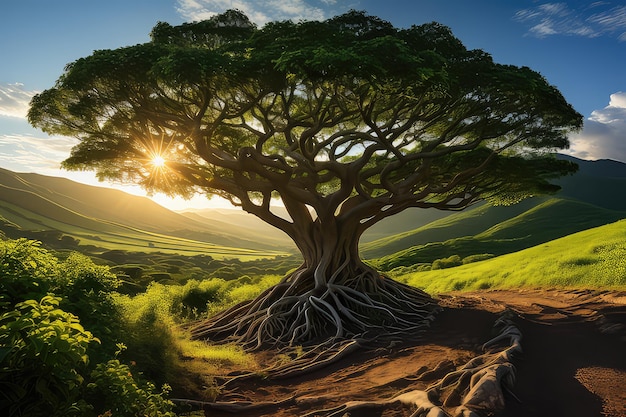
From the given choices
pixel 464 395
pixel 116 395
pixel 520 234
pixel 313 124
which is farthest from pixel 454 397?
pixel 520 234

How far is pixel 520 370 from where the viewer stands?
28.8 feet

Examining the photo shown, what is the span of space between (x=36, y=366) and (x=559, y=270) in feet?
95.2

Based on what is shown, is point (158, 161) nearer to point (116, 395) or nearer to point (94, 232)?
point (116, 395)

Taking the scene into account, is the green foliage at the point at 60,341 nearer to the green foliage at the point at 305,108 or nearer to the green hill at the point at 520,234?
the green foliage at the point at 305,108

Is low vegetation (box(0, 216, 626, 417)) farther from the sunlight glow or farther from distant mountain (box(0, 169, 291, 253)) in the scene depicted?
distant mountain (box(0, 169, 291, 253))

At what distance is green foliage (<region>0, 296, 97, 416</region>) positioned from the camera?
3678mm

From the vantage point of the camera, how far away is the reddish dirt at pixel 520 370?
7281 mm

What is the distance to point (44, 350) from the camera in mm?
3699

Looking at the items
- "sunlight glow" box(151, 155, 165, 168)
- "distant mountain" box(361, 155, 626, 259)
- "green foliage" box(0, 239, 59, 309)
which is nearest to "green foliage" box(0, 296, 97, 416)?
"green foliage" box(0, 239, 59, 309)

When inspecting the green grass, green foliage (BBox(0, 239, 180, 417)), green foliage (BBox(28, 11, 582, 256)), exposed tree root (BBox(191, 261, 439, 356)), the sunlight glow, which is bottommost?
the green grass

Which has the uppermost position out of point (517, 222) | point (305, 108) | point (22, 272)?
point (517, 222)

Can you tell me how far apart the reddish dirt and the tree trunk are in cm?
226

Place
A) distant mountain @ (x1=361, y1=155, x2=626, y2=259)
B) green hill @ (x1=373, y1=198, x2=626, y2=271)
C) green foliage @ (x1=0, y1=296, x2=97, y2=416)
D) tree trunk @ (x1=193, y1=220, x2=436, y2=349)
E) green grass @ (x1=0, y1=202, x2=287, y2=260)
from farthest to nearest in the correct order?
distant mountain @ (x1=361, y1=155, x2=626, y2=259) → green grass @ (x1=0, y1=202, x2=287, y2=260) → green hill @ (x1=373, y1=198, x2=626, y2=271) → tree trunk @ (x1=193, y1=220, x2=436, y2=349) → green foliage @ (x1=0, y1=296, x2=97, y2=416)

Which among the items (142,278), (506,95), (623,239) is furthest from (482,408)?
(142,278)
